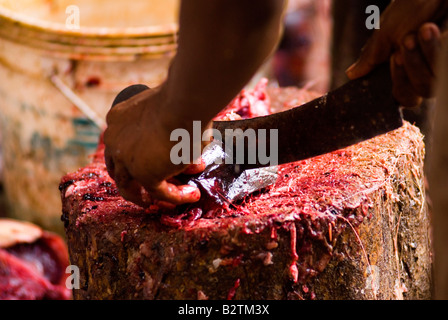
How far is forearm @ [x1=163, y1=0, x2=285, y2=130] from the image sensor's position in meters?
1.35

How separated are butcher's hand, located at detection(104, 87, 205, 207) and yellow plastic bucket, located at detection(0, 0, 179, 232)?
1834 millimetres

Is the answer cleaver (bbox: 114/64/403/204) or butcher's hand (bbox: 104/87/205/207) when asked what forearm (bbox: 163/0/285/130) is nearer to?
butcher's hand (bbox: 104/87/205/207)

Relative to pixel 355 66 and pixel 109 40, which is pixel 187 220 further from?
pixel 109 40

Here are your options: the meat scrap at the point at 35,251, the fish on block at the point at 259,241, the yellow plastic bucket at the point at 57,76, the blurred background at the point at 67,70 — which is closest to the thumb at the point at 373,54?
the fish on block at the point at 259,241

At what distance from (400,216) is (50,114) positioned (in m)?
2.58

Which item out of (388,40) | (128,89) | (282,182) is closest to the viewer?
(388,40)

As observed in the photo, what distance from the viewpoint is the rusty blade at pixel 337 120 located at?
172cm

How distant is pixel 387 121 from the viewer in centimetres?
174

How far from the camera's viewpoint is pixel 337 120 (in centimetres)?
183

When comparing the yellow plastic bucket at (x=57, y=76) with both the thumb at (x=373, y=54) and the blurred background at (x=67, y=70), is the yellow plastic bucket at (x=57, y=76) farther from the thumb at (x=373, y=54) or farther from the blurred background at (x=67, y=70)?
the thumb at (x=373, y=54)

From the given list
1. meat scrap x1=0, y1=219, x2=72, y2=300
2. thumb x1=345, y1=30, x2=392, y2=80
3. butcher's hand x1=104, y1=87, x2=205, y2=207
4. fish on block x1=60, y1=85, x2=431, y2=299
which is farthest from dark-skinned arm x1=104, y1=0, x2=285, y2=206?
meat scrap x1=0, y1=219, x2=72, y2=300

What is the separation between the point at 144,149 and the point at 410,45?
2.62ft

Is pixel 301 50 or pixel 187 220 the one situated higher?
pixel 301 50
